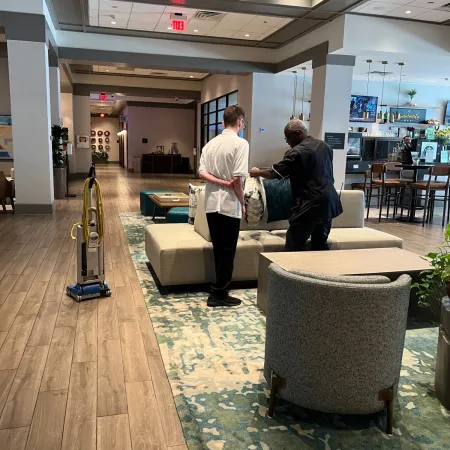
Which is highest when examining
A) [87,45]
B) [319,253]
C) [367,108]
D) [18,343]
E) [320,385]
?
[87,45]

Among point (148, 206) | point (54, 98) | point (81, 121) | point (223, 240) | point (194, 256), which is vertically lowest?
point (148, 206)

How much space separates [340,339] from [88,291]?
245 cm

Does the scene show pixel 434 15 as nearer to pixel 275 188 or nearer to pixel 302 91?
pixel 302 91

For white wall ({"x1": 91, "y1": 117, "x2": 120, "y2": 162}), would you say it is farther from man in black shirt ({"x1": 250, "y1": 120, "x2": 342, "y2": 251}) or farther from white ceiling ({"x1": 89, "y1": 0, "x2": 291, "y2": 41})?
man in black shirt ({"x1": 250, "y1": 120, "x2": 342, "y2": 251})

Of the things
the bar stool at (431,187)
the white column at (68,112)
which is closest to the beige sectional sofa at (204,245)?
the bar stool at (431,187)

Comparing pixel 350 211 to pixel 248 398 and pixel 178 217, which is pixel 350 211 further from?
pixel 248 398

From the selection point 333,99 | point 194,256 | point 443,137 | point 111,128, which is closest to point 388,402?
point 194,256

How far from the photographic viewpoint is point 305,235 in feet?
12.2

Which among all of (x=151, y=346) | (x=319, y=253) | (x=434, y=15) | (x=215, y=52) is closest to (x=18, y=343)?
(x=151, y=346)

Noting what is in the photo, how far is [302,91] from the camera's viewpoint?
40.5 ft

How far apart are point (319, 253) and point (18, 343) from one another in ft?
7.50

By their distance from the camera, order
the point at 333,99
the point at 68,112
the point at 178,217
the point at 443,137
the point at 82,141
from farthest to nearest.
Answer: the point at 82,141 < the point at 68,112 < the point at 443,137 < the point at 333,99 < the point at 178,217

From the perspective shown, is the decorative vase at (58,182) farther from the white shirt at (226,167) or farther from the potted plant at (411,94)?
the potted plant at (411,94)

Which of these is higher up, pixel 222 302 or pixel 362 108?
pixel 362 108
